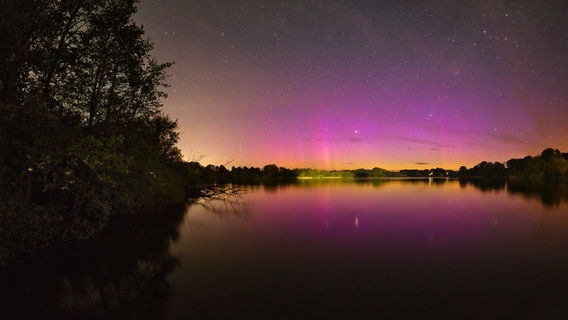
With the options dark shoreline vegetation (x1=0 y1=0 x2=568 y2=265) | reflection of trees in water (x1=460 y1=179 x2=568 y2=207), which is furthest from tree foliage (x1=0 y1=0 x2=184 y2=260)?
reflection of trees in water (x1=460 y1=179 x2=568 y2=207)

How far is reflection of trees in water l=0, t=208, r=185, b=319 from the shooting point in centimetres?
965

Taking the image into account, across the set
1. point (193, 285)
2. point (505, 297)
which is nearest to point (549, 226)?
point (505, 297)

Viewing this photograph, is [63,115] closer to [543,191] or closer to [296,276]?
[296,276]

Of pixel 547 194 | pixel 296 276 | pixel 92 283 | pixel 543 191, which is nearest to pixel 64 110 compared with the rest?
pixel 92 283

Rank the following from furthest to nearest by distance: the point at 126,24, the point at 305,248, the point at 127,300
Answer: the point at 126,24 < the point at 305,248 < the point at 127,300

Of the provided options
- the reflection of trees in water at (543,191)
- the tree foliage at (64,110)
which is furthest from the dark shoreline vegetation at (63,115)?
the reflection of trees in water at (543,191)

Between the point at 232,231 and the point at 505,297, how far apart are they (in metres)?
17.9

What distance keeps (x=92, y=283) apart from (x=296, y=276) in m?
8.06

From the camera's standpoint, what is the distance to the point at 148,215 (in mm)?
31203

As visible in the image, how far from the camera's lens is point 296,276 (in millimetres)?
13156

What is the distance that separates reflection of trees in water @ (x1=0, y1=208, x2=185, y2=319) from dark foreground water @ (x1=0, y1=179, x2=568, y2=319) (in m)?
0.05

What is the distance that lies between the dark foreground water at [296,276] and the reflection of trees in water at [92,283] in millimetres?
46

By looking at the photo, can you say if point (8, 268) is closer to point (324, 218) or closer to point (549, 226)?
point (324, 218)

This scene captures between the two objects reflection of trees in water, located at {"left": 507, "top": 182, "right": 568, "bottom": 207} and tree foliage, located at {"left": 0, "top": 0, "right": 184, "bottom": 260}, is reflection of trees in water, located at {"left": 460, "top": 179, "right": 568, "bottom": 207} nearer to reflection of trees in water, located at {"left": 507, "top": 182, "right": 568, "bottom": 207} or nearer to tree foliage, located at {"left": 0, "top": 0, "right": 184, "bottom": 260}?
reflection of trees in water, located at {"left": 507, "top": 182, "right": 568, "bottom": 207}
